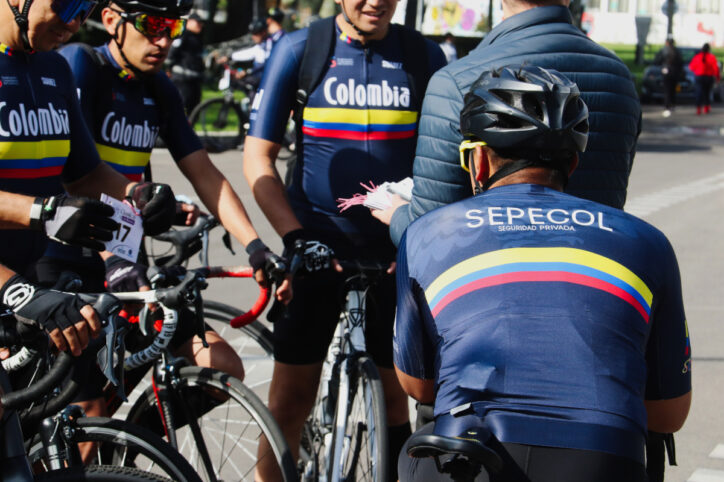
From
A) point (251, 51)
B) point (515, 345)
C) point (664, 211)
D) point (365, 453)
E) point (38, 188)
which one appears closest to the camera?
point (515, 345)

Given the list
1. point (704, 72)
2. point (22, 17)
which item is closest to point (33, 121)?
point (22, 17)

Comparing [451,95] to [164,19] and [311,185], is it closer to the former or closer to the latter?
[311,185]

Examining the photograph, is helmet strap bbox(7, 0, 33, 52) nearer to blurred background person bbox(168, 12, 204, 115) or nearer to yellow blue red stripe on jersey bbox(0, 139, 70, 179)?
yellow blue red stripe on jersey bbox(0, 139, 70, 179)

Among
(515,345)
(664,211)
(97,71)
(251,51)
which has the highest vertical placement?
(97,71)

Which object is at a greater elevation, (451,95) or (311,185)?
(451,95)

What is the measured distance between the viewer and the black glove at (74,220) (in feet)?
9.44

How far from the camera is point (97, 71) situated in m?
3.96

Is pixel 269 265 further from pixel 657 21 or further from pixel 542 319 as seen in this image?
pixel 657 21

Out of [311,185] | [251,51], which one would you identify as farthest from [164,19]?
[251,51]

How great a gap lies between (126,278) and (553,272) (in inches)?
64.1

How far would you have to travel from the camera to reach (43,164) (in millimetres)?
3416

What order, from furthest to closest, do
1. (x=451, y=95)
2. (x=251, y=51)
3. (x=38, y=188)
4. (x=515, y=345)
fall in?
(x=251, y=51), (x=38, y=188), (x=451, y=95), (x=515, y=345)

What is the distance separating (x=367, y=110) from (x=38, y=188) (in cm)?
130

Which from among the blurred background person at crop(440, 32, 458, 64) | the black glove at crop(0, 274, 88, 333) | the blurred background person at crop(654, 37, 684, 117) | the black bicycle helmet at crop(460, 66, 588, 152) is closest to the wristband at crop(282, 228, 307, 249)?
the black glove at crop(0, 274, 88, 333)
